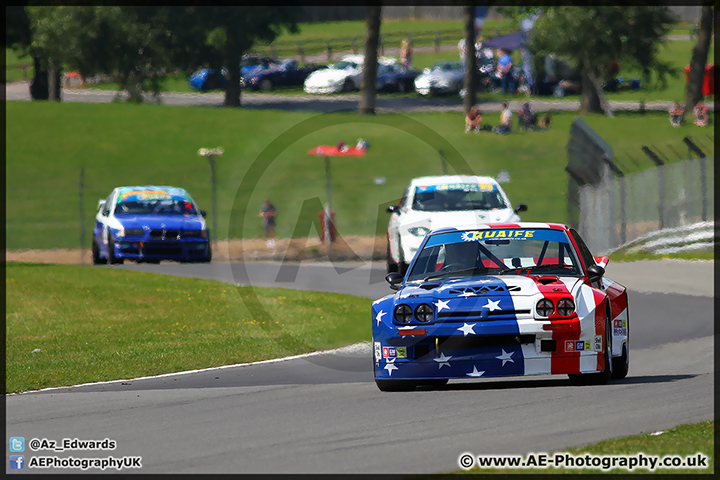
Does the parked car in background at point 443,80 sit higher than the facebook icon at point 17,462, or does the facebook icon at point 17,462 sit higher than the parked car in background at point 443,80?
the parked car in background at point 443,80

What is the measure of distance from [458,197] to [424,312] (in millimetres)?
9880

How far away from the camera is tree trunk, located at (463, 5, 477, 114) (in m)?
44.8

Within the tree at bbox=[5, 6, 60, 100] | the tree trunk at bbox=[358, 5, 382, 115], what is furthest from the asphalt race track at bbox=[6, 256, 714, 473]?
the tree at bbox=[5, 6, 60, 100]

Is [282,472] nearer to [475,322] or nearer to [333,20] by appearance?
[475,322]

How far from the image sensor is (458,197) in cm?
1897

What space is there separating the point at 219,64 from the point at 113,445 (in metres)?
48.0

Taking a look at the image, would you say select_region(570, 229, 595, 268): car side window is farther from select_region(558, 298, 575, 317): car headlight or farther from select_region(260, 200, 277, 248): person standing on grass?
select_region(260, 200, 277, 248): person standing on grass

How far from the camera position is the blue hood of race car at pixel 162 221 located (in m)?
21.8

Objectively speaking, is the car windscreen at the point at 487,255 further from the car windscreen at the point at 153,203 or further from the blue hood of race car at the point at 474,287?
the car windscreen at the point at 153,203

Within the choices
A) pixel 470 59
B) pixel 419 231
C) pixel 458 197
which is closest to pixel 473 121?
pixel 470 59

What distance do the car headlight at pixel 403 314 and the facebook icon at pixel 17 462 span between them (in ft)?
10.6

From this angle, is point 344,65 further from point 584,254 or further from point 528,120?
point 584,254

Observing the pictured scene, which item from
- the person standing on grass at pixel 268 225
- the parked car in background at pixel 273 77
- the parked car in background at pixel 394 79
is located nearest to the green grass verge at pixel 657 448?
the person standing on grass at pixel 268 225

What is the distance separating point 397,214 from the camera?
61.9 feet
